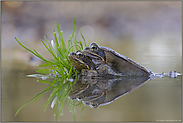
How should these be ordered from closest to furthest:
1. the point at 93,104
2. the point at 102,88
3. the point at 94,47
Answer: the point at 93,104
the point at 102,88
the point at 94,47

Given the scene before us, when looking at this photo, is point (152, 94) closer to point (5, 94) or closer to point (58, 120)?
point (58, 120)

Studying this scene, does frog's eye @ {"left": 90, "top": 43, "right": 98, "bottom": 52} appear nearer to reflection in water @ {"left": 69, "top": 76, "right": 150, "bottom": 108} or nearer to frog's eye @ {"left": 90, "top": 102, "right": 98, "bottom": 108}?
reflection in water @ {"left": 69, "top": 76, "right": 150, "bottom": 108}

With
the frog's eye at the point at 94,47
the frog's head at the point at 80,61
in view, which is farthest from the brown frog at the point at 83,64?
the frog's eye at the point at 94,47

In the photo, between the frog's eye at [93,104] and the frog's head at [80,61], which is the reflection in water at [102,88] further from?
the frog's head at [80,61]

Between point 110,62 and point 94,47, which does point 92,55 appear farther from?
point 110,62

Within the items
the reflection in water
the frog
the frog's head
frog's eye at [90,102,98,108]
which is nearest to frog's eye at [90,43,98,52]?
the frog

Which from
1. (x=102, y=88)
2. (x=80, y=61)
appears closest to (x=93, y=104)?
(x=102, y=88)
